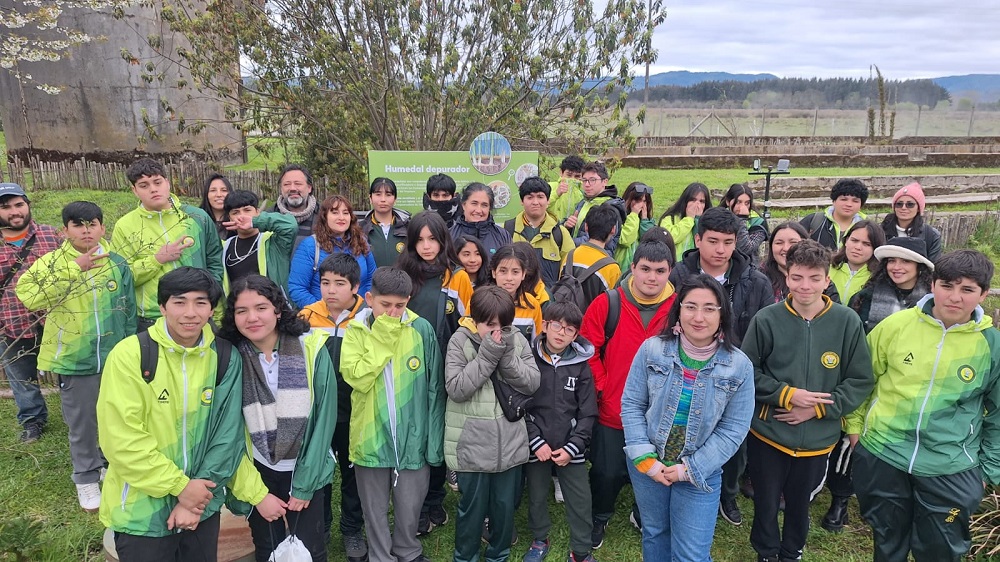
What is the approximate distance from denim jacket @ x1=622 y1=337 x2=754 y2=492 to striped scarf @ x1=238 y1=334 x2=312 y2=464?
167 centimetres

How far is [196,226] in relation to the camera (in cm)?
444

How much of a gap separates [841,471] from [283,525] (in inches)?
138

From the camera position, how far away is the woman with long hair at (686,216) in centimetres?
523

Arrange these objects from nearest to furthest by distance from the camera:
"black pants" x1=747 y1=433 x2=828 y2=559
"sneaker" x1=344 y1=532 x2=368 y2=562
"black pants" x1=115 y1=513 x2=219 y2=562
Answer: "black pants" x1=115 y1=513 x2=219 y2=562, "black pants" x1=747 y1=433 x2=828 y2=559, "sneaker" x1=344 y1=532 x2=368 y2=562

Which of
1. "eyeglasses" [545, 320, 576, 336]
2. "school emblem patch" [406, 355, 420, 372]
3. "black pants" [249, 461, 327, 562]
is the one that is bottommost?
"black pants" [249, 461, 327, 562]

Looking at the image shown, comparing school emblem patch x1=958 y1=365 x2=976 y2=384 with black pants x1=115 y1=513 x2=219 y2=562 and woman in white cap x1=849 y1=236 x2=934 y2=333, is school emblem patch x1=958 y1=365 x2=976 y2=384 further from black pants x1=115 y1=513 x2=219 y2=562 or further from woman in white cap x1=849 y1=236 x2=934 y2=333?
black pants x1=115 y1=513 x2=219 y2=562

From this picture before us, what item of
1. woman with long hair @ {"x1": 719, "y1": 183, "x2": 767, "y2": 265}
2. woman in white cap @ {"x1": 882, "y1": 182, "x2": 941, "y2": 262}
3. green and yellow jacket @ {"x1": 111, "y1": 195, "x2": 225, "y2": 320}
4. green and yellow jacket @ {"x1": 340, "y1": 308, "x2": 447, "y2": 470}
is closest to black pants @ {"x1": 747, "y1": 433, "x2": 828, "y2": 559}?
green and yellow jacket @ {"x1": 340, "y1": 308, "x2": 447, "y2": 470}

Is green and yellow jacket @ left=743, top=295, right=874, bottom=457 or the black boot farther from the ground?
green and yellow jacket @ left=743, top=295, right=874, bottom=457

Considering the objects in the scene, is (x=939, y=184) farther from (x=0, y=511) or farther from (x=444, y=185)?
(x=0, y=511)

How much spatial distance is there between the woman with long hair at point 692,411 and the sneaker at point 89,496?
11.8 ft

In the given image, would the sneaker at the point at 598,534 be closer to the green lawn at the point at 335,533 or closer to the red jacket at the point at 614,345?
the green lawn at the point at 335,533

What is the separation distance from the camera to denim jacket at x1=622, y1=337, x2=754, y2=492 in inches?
113

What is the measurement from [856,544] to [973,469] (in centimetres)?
115

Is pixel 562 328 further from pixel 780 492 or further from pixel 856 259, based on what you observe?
pixel 856 259
